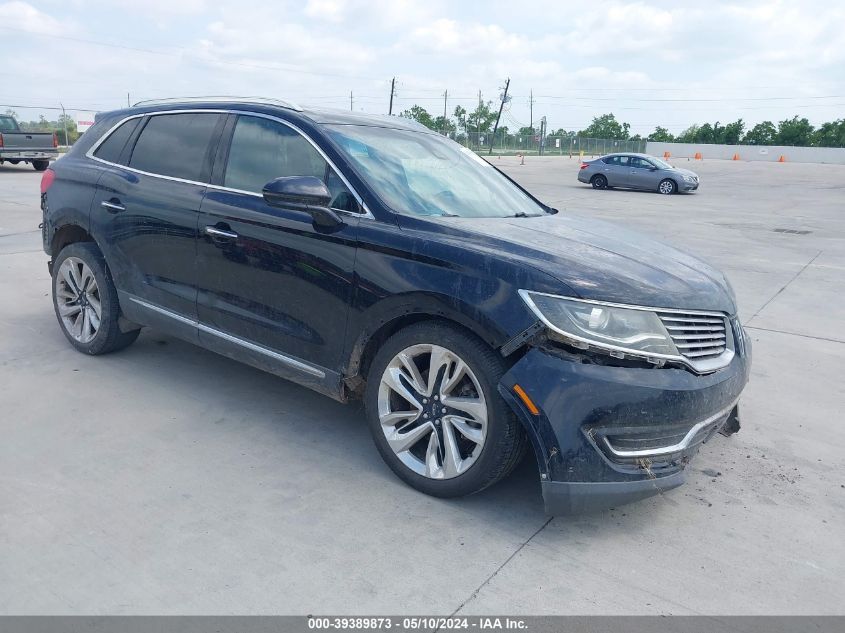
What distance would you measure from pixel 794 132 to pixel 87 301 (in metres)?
96.6

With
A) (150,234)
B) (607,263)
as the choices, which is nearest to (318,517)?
(607,263)

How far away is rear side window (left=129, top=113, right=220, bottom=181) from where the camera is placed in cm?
445

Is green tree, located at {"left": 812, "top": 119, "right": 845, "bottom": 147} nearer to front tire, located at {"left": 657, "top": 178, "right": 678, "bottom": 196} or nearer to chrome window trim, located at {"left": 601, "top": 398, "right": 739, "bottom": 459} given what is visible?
front tire, located at {"left": 657, "top": 178, "right": 678, "bottom": 196}

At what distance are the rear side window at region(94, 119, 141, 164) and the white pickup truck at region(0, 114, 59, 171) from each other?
19.3 metres

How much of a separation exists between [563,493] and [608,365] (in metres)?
0.55

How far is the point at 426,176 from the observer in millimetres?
4121

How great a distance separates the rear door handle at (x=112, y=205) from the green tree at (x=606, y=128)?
10334 centimetres

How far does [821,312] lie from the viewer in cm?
738

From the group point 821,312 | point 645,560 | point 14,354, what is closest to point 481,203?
point 645,560

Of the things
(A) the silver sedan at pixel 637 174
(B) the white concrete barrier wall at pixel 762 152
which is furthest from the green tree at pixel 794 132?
(A) the silver sedan at pixel 637 174

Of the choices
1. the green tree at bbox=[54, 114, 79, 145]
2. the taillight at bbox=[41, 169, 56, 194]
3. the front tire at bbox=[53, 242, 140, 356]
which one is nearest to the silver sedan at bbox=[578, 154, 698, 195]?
the green tree at bbox=[54, 114, 79, 145]

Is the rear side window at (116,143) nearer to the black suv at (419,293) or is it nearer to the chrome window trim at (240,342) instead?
the black suv at (419,293)

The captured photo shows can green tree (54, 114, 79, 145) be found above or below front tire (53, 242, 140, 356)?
above

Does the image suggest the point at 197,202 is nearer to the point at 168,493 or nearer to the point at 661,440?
the point at 168,493
